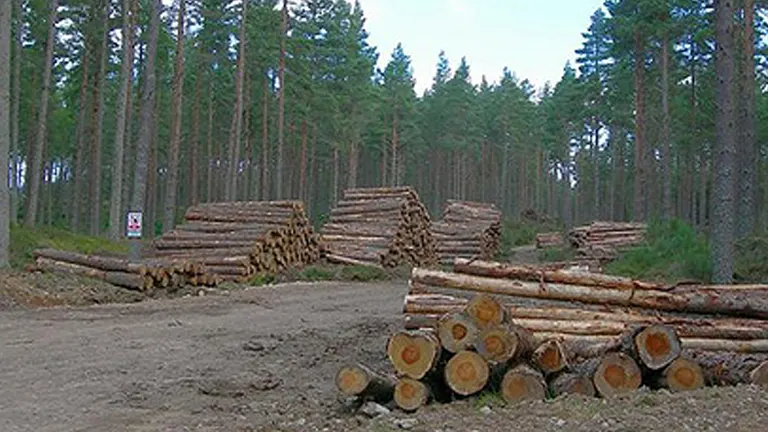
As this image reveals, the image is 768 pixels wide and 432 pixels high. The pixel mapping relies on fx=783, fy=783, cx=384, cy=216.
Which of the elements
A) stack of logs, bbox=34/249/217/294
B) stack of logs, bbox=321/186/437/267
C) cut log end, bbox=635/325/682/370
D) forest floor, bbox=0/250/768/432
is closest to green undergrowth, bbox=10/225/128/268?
stack of logs, bbox=34/249/217/294

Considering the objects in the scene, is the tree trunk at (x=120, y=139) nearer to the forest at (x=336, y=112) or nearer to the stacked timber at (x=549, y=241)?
the forest at (x=336, y=112)

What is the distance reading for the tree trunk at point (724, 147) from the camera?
14.2 m

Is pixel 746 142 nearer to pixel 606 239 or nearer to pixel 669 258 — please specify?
pixel 669 258

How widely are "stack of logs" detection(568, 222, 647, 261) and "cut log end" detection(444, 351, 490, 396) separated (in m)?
20.8

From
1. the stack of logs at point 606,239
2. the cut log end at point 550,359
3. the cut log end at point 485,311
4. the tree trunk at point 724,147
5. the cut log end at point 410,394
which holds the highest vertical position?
the tree trunk at point 724,147

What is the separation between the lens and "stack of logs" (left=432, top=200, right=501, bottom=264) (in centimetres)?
3067

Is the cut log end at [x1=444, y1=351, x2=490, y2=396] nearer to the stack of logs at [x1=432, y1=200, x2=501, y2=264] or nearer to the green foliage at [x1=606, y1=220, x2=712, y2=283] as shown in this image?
the green foliage at [x1=606, y1=220, x2=712, y2=283]

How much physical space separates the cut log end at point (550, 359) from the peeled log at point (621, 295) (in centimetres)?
222

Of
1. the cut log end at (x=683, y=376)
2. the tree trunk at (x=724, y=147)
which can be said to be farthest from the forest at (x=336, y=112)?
the cut log end at (x=683, y=376)

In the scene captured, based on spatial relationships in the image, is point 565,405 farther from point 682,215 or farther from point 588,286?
point 682,215

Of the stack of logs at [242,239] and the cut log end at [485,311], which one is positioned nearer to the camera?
the cut log end at [485,311]

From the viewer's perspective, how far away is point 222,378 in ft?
26.5

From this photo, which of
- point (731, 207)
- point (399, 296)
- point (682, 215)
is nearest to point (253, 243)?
point (399, 296)

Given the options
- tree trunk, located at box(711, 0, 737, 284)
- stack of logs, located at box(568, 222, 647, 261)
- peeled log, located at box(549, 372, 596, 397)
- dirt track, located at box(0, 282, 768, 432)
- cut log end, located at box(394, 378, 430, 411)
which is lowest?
dirt track, located at box(0, 282, 768, 432)
